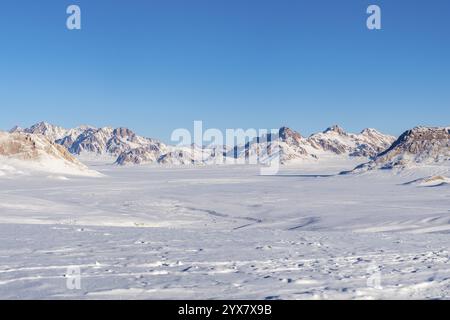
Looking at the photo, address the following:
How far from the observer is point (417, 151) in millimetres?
129750

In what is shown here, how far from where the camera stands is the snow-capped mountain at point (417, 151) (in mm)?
119500

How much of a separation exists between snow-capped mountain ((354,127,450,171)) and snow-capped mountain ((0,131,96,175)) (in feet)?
233

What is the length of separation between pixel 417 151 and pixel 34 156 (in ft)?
318

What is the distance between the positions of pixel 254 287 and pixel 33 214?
25083 millimetres

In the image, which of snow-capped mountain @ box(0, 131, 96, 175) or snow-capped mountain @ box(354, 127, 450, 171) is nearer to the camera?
snow-capped mountain @ box(0, 131, 96, 175)

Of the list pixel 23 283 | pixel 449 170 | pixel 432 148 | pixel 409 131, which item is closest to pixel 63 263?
pixel 23 283

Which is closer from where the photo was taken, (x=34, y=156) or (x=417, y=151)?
(x=34, y=156)

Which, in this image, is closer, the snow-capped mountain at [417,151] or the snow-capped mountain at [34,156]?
the snow-capped mountain at [34,156]

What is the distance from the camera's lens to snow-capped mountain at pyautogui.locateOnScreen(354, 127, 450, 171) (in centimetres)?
11950

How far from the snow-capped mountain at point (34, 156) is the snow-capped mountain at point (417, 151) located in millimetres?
71037

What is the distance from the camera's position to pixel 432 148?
128 metres

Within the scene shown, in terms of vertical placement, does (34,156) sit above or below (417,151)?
above
